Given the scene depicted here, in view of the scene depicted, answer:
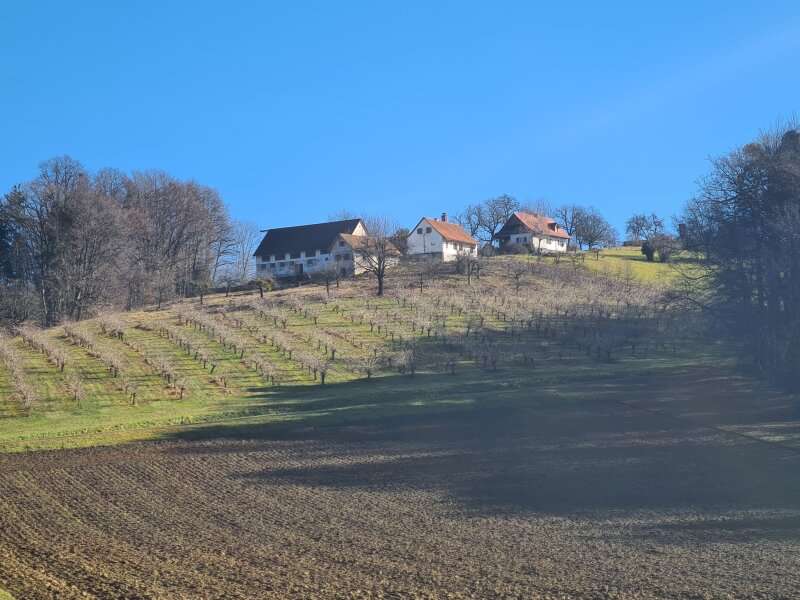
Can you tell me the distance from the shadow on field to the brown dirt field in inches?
4.3

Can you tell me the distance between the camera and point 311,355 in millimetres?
42281

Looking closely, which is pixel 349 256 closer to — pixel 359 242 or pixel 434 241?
pixel 359 242

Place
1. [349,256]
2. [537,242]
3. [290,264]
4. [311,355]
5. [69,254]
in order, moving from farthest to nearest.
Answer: [537,242], [290,264], [349,256], [69,254], [311,355]

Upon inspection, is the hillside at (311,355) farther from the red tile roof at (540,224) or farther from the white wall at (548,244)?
the red tile roof at (540,224)

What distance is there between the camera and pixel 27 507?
56.4 feet

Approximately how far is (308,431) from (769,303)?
71.5 ft

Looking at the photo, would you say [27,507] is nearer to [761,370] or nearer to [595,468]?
[595,468]

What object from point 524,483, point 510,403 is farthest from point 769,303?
point 524,483

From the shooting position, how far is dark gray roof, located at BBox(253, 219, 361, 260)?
3287 inches

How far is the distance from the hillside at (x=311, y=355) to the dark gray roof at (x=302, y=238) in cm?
1809

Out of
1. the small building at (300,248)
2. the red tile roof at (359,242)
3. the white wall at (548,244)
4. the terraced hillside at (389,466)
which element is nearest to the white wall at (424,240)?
the small building at (300,248)

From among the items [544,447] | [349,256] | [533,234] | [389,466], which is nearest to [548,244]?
[533,234]

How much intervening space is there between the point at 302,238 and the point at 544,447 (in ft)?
217

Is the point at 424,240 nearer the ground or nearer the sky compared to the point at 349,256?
nearer the sky
